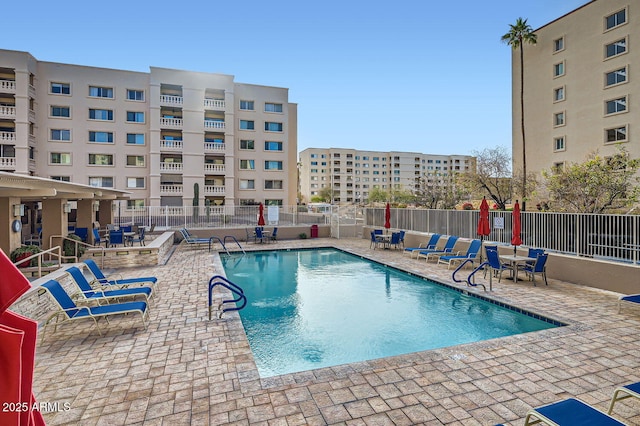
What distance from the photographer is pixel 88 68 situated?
111 ft

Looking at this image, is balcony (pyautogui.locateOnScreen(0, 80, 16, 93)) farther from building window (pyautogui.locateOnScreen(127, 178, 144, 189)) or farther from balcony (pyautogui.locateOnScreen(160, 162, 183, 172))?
balcony (pyautogui.locateOnScreen(160, 162, 183, 172))

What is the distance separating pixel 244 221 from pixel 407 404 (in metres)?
20.6

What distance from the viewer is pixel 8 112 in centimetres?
3136

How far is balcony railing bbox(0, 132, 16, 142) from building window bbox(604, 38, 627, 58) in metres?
49.2

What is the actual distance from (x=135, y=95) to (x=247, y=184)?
14259 millimetres

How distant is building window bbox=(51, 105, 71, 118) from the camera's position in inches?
1310

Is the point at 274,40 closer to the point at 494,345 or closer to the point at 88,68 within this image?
the point at 88,68

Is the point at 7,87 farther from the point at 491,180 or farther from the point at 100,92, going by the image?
the point at 491,180

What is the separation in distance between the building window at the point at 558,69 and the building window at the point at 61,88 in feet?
145

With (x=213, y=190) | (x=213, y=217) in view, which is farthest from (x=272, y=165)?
(x=213, y=217)

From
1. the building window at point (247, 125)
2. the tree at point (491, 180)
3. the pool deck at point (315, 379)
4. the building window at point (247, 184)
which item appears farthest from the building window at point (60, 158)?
the tree at point (491, 180)

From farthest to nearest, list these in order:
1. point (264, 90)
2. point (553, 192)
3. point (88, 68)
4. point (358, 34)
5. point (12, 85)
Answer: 1. point (264, 90)
2. point (88, 68)
3. point (12, 85)
4. point (358, 34)
5. point (553, 192)

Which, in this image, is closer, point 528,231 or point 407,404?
point 407,404

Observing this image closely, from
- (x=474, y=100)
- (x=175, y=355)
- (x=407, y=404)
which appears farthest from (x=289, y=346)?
(x=474, y=100)
